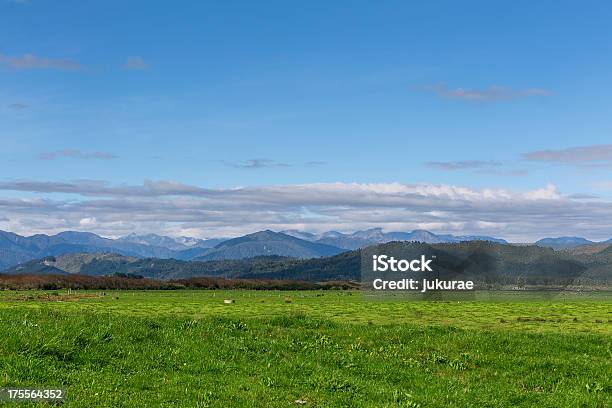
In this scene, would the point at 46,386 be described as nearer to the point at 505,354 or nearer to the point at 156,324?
the point at 156,324

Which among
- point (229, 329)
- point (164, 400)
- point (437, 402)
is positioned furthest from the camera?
point (229, 329)

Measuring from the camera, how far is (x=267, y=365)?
25094 mm

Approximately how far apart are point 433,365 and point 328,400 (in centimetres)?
790

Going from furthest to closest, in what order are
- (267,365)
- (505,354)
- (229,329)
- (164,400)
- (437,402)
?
(229,329), (505,354), (267,365), (437,402), (164,400)

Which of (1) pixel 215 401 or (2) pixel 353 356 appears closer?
(1) pixel 215 401

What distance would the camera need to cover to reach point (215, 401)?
19.9 metres

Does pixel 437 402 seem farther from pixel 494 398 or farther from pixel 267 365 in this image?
pixel 267 365

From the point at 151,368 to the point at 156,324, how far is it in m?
7.72

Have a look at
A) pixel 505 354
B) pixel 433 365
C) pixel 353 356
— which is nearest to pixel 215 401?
pixel 353 356

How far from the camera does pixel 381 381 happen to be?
23.9 metres

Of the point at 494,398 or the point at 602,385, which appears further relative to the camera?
the point at 602,385

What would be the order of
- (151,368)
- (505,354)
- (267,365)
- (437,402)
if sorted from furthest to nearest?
(505,354)
(267,365)
(151,368)
(437,402)

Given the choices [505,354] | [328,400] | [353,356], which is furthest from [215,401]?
[505,354]

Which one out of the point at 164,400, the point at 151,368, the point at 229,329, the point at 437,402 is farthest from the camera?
the point at 229,329
